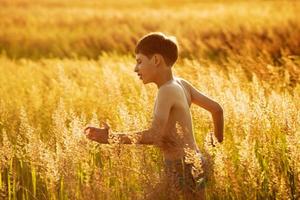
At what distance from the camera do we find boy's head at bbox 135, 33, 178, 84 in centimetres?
313

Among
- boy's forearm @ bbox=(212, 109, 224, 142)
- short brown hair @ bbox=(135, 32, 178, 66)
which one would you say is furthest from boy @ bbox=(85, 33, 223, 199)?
boy's forearm @ bbox=(212, 109, 224, 142)

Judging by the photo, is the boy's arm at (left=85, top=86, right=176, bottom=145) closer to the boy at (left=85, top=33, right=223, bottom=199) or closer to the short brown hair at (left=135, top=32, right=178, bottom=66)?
the boy at (left=85, top=33, right=223, bottom=199)

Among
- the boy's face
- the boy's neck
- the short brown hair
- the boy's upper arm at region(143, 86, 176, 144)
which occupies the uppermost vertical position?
the short brown hair

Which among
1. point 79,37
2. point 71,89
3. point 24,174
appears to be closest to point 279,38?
point 79,37

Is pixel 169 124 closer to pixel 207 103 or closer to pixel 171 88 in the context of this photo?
pixel 171 88

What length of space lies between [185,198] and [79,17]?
43.3 feet

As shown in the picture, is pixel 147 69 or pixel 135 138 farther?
pixel 147 69

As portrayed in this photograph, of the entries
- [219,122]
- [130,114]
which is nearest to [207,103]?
[219,122]

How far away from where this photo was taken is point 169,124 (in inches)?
123

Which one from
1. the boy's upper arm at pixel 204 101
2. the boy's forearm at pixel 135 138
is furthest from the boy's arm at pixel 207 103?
the boy's forearm at pixel 135 138

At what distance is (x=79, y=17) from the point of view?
15.8m

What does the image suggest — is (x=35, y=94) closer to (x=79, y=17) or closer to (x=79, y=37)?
(x=79, y=37)

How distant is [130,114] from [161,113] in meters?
1.65

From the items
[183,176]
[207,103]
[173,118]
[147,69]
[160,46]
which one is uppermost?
[160,46]
